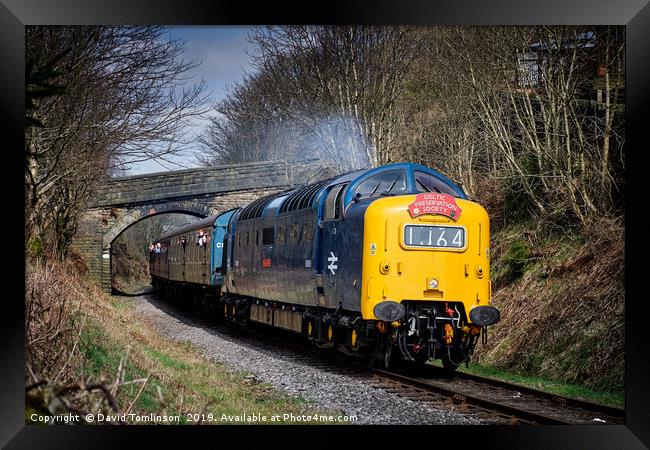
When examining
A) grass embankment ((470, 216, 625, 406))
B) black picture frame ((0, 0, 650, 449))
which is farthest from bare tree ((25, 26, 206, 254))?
grass embankment ((470, 216, 625, 406))

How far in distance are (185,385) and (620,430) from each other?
4.79 meters

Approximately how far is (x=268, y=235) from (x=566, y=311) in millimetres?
5916

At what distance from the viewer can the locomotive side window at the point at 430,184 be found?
1134 cm

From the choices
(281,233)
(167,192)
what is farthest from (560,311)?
(167,192)

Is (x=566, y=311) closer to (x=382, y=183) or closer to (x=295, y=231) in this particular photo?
(x=382, y=183)

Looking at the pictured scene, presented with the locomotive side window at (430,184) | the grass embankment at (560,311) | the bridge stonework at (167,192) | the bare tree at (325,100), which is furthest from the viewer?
the bridge stonework at (167,192)

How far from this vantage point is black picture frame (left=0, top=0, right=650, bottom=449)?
788cm

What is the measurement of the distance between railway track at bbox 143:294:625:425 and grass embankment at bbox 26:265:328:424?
1493mm

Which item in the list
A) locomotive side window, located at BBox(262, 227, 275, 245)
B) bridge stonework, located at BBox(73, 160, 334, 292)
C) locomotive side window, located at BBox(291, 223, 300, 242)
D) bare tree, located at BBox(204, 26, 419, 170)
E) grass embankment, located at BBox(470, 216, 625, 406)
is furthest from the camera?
bridge stonework, located at BBox(73, 160, 334, 292)

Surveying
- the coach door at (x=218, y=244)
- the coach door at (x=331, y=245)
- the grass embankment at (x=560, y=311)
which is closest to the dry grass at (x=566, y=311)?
the grass embankment at (x=560, y=311)

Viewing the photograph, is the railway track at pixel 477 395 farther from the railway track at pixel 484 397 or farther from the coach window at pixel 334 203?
the coach window at pixel 334 203

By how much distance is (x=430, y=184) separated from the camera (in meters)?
11.4

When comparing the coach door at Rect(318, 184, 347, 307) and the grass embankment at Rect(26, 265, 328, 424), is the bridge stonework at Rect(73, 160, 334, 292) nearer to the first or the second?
→ the coach door at Rect(318, 184, 347, 307)
